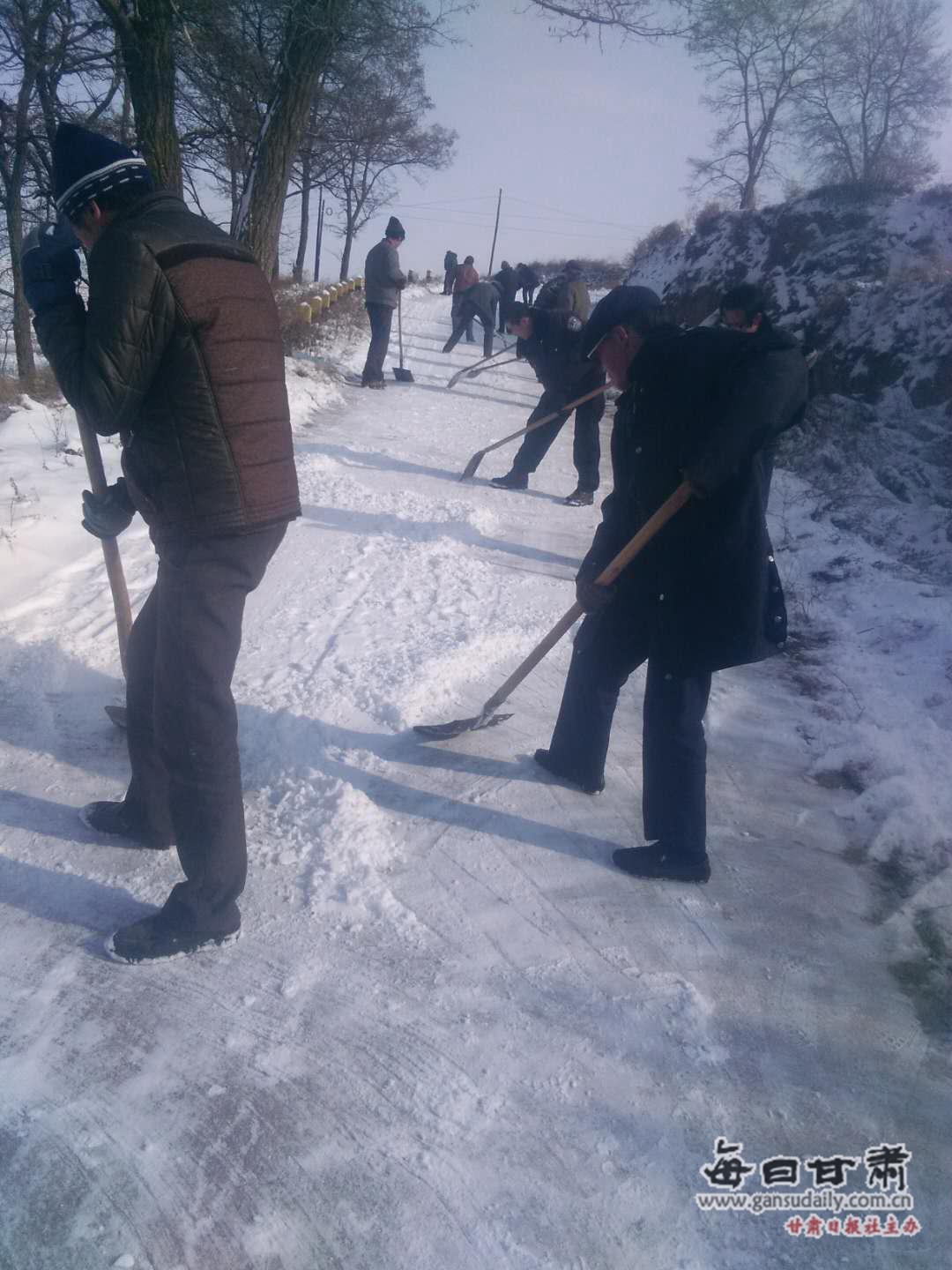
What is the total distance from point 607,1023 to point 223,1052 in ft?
3.23

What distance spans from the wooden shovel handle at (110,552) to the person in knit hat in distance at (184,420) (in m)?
0.31

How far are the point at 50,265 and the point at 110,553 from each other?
38.0 inches

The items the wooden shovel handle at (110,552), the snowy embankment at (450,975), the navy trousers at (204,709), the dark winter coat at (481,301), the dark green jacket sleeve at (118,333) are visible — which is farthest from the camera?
the dark winter coat at (481,301)

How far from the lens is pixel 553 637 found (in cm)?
321

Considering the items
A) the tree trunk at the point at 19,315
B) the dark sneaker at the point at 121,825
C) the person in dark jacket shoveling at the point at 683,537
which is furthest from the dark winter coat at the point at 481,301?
the dark sneaker at the point at 121,825

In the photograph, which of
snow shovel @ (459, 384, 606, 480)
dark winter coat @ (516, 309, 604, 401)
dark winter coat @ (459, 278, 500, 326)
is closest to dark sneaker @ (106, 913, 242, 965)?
snow shovel @ (459, 384, 606, 480)

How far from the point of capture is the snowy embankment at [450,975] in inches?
68.8

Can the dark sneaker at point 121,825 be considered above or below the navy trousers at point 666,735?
below

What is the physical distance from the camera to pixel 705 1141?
6.31ft

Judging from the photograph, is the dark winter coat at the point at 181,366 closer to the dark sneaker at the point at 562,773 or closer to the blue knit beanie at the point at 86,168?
the blue knit beanie at the point at 86,168

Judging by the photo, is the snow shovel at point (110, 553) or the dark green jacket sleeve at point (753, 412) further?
the snow shovel at point (110, 553)

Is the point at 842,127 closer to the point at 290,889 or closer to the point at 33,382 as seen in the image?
the point at 33,382

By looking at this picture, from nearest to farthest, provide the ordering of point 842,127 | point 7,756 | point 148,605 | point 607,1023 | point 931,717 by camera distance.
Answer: point 607,1023, point 148,605, point 7,756, point 931,717, point 842,127

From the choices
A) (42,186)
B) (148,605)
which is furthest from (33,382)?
(148,605)
